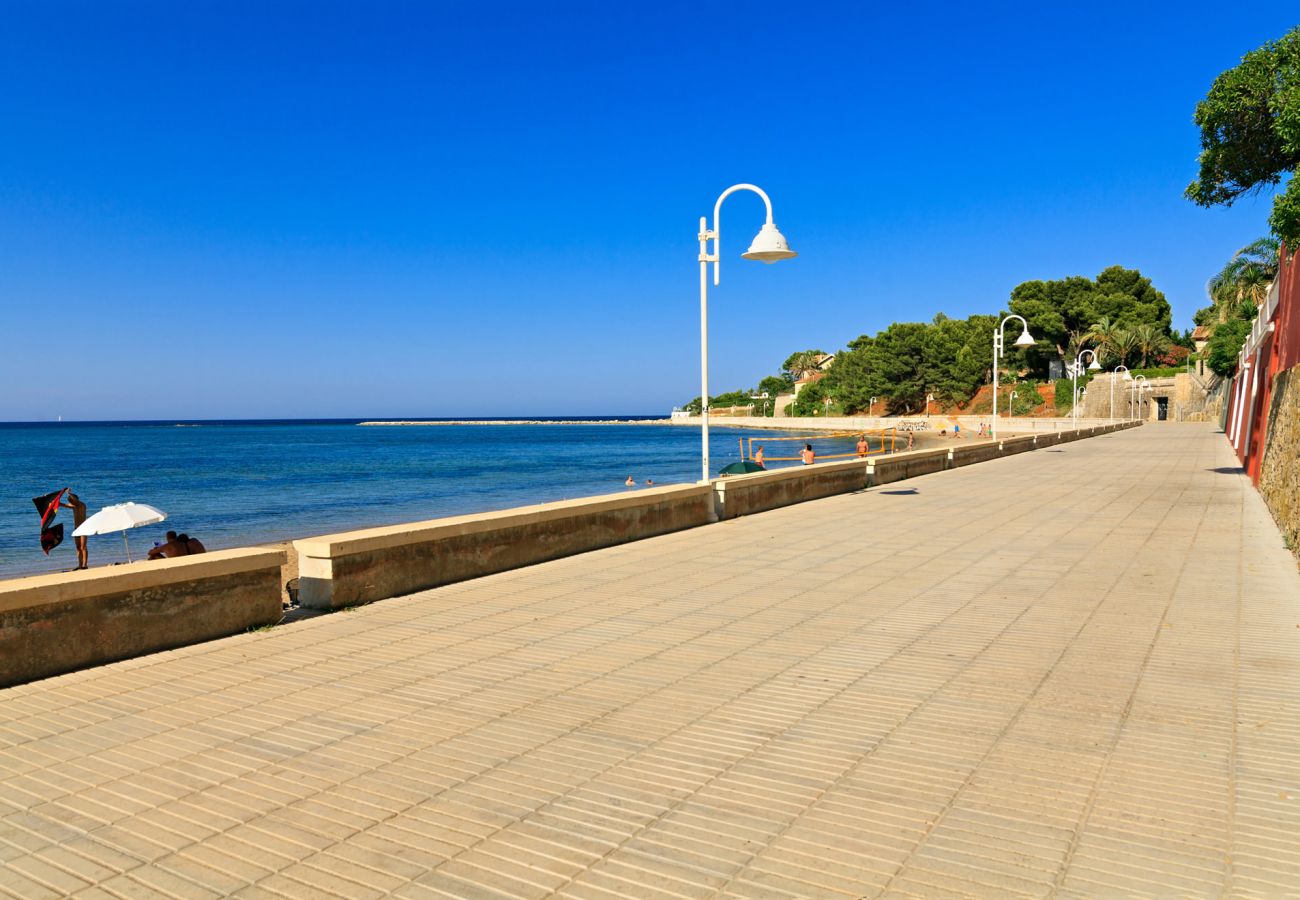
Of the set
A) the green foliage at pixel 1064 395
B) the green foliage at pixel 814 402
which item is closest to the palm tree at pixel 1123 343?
the green foliage at pixel 1064 395

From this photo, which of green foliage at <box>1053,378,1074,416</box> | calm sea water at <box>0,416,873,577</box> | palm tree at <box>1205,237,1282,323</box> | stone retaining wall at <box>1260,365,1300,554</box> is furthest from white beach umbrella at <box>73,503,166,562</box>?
green foliage at <box>1053,378,1074,416</box>

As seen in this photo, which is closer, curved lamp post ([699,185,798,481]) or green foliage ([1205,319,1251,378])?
curved lamp post ([699,185,798,481])

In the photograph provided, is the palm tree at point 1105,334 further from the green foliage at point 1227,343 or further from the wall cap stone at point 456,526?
the wall cap stone at point 456,526

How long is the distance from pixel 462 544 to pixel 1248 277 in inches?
2355

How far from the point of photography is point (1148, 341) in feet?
271

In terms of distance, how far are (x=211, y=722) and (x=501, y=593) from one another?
3.35 m

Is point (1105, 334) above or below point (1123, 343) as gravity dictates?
above

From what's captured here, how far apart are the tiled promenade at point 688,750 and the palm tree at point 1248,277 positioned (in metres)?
54.2

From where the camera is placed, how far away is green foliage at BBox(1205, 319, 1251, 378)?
53906 millimetres

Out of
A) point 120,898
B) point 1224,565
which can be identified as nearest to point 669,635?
point 120,898

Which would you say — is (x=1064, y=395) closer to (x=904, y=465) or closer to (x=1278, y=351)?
(x=1278, y=351)

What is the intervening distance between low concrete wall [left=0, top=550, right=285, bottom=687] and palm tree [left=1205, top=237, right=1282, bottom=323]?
190 ft

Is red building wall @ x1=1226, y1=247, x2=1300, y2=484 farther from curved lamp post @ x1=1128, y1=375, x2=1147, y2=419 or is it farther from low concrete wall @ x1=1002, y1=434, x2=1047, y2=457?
curved lamp post @ x1=1128, y1=375, x2=1147, y2=419

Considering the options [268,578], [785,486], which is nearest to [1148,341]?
[785,486]
